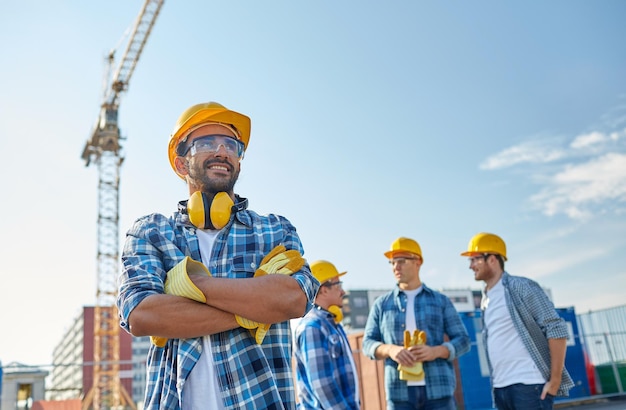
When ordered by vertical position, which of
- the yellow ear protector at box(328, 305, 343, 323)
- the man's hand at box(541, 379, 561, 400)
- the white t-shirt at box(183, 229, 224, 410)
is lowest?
the man's hand at box(541, 379, 561, 400)

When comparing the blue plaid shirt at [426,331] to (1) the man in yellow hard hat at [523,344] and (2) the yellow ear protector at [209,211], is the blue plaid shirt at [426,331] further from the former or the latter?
(2) the yellow ear protector at [209,211]

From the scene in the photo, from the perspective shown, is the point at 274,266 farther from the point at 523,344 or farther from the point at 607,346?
the point at 607,346

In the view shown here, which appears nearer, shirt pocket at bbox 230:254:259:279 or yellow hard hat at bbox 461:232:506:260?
shirt pocket at bbox 230:254:259:279

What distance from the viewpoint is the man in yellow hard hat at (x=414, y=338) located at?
4.98 metres

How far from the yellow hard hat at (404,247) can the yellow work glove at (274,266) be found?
3549mm

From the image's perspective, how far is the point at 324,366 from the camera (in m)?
4.48

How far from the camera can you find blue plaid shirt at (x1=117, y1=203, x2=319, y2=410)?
6.73 ft

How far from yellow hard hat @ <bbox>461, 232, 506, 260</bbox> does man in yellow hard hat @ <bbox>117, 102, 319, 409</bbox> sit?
130 inches

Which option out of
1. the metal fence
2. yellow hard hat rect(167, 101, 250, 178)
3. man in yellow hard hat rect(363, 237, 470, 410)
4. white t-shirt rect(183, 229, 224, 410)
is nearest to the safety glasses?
yellow hard hat rect(167, 101, 250, 178)

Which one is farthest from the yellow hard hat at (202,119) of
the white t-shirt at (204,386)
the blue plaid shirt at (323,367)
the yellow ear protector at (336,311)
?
the yellow ear protector at (336,311)

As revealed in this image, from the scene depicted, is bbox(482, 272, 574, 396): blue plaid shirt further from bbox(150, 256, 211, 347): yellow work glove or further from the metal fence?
the metal fence

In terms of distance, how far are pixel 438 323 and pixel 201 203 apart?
3.53 m

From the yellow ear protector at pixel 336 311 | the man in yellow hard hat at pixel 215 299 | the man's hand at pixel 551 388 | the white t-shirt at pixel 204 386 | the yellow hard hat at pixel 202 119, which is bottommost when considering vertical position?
the man's hand at pixel 551 388

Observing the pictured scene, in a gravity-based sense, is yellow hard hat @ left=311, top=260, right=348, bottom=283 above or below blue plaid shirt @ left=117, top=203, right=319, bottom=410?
above
